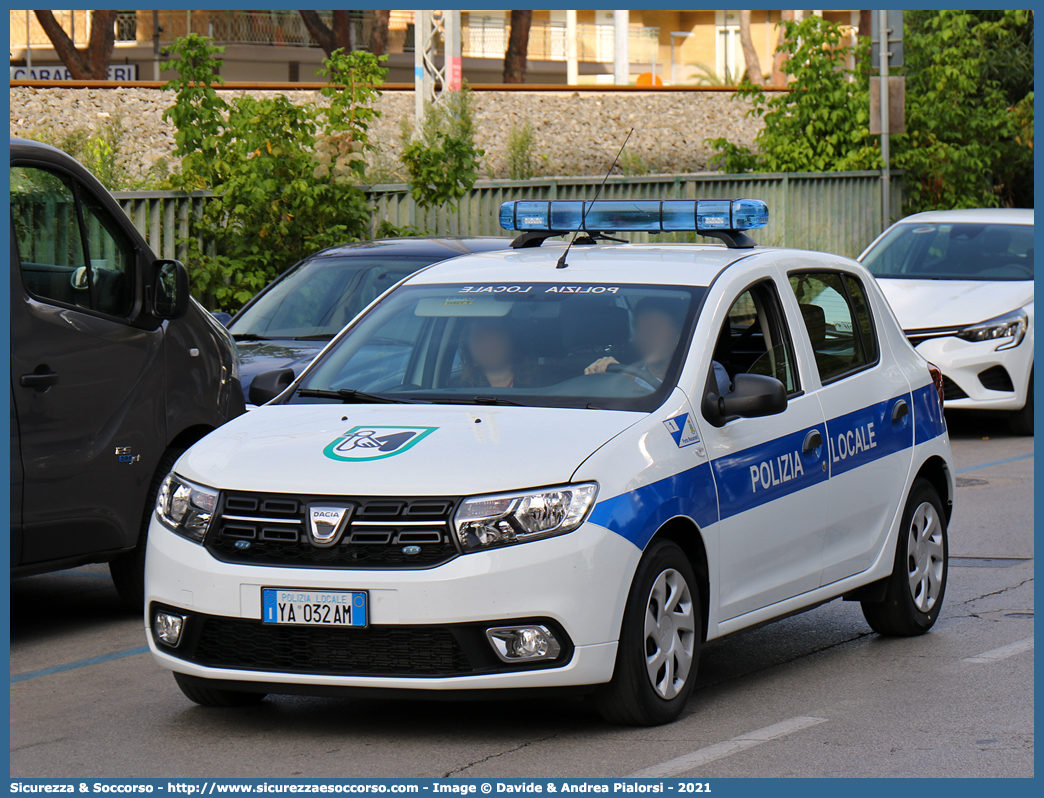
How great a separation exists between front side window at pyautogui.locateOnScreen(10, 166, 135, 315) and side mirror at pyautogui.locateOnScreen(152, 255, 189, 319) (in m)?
0.11

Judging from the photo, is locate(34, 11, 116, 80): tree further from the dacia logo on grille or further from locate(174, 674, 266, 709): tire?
the dacia logo on grille

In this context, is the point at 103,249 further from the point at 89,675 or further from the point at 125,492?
the point at 89,675

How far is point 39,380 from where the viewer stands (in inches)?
272

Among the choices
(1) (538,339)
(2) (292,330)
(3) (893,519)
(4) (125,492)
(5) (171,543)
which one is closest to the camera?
(5) (171,543)

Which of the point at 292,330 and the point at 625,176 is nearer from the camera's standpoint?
the point at 292,330

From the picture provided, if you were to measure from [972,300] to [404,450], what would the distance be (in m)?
10.1

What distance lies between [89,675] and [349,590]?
198cm

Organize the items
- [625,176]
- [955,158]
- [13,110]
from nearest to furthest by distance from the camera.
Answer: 1. [625,176]
2. [955,158]
3. [13,110]

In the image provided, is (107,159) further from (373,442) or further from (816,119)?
(373,442)

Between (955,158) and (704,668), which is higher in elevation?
A: (955,158)

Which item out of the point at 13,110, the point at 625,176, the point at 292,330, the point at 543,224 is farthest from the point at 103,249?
the point at 13,110

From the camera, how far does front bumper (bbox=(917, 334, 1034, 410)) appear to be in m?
14.0

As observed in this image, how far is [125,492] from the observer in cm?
746

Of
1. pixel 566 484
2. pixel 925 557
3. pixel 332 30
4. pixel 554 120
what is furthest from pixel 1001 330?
pixel 332 30
